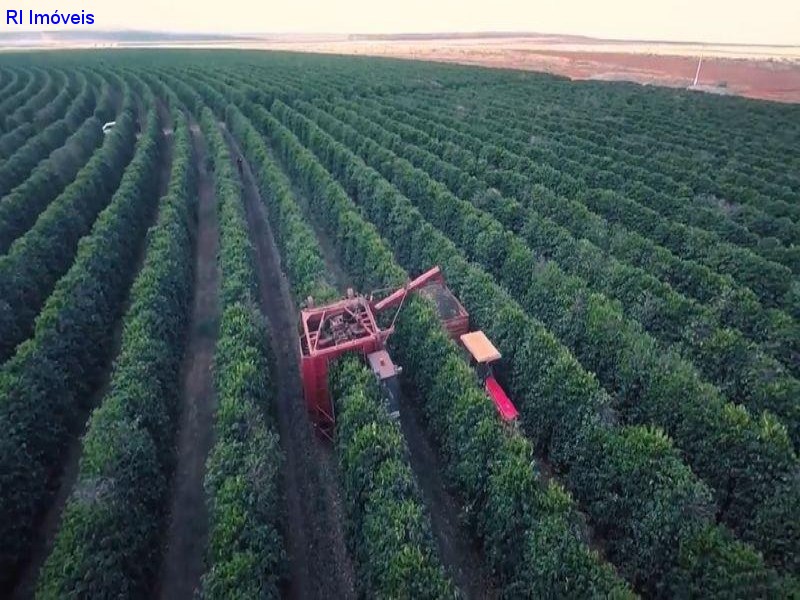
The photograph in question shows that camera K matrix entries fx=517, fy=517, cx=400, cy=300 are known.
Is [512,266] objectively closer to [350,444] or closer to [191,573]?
[350,444]

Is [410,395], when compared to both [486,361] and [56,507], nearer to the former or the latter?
[486,361]

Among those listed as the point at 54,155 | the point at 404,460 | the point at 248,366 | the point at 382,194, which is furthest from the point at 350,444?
the point at 54,155

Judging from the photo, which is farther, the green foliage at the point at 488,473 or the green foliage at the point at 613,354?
the green foliage at the point at 613,354

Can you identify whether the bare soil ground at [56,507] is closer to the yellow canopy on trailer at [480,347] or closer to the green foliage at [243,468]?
the green foliage at [243,468]

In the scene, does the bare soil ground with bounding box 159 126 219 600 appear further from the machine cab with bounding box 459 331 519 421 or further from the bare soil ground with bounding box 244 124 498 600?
the machine cab with bounding box 459 331 519 421

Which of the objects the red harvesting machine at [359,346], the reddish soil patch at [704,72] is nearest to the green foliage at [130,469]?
the red harvesting machine at [359,346]

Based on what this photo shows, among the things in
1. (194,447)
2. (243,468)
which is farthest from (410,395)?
(194,447)
